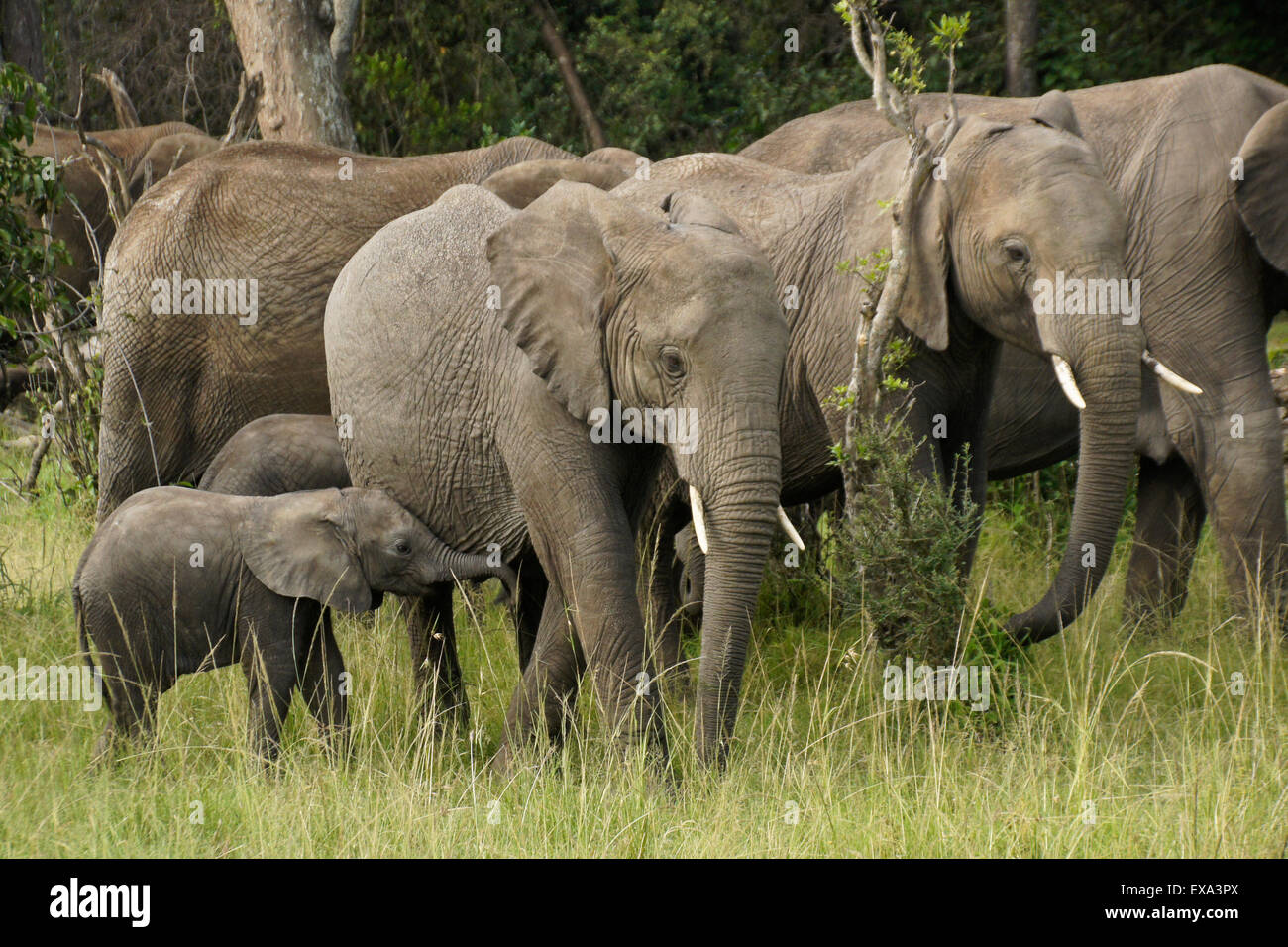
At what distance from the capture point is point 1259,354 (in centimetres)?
721

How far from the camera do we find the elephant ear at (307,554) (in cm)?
598

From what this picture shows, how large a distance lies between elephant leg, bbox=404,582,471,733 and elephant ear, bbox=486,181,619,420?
1.13 metres

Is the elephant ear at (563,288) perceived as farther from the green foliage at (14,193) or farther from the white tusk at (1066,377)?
the green foliage at (14,193)

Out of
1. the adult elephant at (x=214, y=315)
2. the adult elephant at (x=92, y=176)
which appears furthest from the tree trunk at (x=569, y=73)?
the adult elephant at (x=214, y=315)

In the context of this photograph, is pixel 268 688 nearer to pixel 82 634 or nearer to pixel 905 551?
pixel 82 634

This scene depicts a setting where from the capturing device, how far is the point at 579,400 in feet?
17.6

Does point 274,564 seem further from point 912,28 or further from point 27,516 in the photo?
point 912,28

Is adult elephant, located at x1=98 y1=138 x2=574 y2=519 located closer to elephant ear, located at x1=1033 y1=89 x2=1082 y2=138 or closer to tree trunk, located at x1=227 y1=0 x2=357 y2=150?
tree trunk, located at x1=227 y1=0 x2=357 y2=150

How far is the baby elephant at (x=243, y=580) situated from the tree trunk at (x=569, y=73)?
338 inches

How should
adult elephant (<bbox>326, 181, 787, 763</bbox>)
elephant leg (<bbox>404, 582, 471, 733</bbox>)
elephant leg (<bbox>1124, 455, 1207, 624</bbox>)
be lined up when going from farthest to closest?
1. elephant leg (<bbox>1124, 455, 1207, 624</bbox>)
2. elephant leg (<bbox>404, 582, 471, 733</bbox>)
3. adult elephant (<bbox>326, 181, 787, 763</bbox>)

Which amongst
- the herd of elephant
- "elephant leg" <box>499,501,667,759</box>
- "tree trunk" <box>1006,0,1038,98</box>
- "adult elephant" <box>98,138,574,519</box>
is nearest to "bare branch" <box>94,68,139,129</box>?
the herd of elephant

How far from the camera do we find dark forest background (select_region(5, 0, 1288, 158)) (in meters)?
13.1


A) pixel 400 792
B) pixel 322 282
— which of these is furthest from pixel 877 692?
pixel 322 282

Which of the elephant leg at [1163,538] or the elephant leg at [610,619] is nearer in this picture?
the elephant leg at [610,619]
